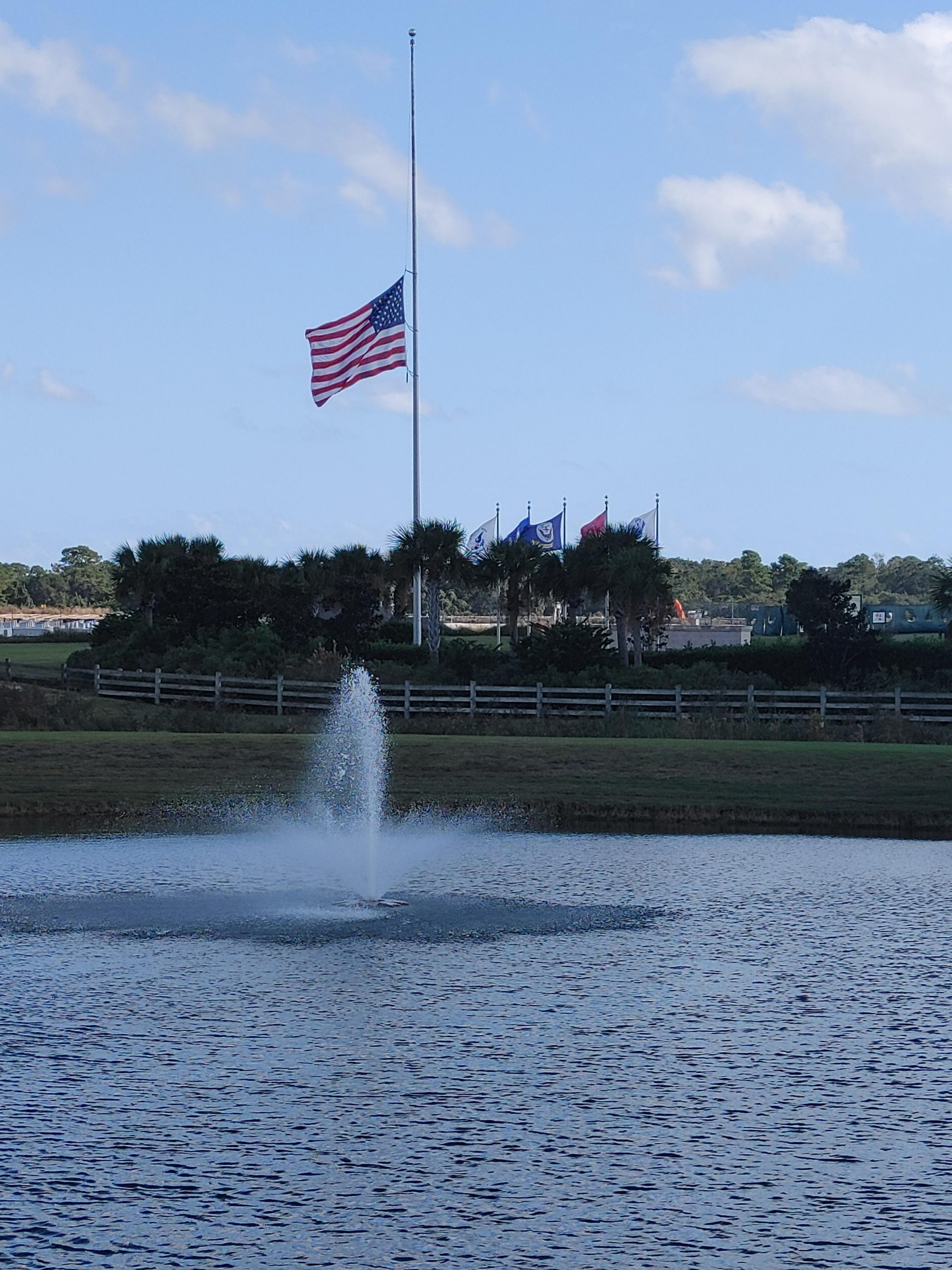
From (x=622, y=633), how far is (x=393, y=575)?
1649cm

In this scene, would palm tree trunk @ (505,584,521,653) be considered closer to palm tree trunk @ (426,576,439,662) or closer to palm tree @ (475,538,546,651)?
palm tree @ (475,538,546,651)

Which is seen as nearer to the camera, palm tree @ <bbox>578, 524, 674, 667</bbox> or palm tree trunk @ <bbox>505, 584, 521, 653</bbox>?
palm tree @ <bbox>578, 524, 674, 667</bbox>

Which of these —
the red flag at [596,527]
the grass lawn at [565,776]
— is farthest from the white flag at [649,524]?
the grass lawn at [565,776]

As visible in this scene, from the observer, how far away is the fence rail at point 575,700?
4834 centimetres

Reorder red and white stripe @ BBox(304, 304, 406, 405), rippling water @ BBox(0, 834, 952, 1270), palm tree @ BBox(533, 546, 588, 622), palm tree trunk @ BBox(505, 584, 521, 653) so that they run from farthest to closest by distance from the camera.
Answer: palm tree trunk @ BBox(505, 584, 521, 653) → palm tree @ BBox(533, 546, 588, 622) → red and white stripe @ BBox(304, 304, 406, 405) → rippling water @ BBox(0, 834, 952, 1270)


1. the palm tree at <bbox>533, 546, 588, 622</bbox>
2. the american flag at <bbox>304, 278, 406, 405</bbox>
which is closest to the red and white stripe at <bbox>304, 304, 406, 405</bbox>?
the american flag at <bbox>304, 278, 406, 405</bbox>

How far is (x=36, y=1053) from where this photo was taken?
12258 millimetres

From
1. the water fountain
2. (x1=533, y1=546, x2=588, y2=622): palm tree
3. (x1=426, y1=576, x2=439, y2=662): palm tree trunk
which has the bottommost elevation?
the water fountain

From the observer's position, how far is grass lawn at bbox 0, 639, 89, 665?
87875mm

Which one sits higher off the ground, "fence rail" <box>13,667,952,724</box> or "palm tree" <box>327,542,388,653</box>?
"palm tree" <box>327,542,388,653</box>

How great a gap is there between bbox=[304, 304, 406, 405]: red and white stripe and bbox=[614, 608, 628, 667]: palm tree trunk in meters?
13.9

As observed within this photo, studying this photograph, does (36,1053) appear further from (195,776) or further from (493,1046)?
(195,776)

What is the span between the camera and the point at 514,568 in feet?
230

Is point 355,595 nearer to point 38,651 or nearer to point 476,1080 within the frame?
point 38,651
